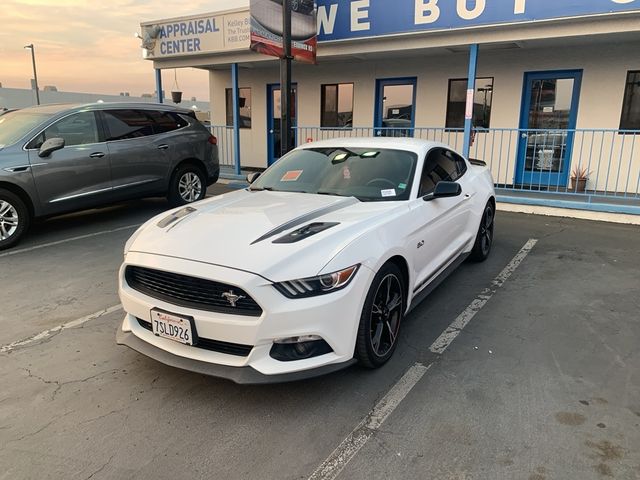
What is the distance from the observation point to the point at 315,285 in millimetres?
2818

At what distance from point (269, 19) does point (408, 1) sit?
2647 millimetres

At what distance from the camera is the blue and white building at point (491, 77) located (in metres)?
8.41

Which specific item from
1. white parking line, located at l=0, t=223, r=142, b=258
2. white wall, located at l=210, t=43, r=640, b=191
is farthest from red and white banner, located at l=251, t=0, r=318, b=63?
white parking line, located at l=0, t=223, r=142, b=258

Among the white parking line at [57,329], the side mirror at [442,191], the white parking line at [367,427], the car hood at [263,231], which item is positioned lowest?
the white parking line at [57,329]

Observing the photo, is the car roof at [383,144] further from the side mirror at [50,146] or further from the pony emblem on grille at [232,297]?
the side mirror at [50,146]

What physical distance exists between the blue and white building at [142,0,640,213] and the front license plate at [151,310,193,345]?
7.63m

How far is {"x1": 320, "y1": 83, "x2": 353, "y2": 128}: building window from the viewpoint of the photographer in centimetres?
1263

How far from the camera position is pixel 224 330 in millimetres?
2766

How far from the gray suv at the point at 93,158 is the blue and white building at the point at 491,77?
144 inches

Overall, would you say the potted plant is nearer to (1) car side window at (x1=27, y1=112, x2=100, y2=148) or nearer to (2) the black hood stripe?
(2) the black hood stripe

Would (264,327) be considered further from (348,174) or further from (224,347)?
(348,174)

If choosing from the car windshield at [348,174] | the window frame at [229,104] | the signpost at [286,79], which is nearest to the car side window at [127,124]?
the signpost at [286,79]

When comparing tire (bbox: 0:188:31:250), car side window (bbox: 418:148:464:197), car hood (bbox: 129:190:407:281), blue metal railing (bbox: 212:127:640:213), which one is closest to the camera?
car hood (bbox: 129:190:407:281)

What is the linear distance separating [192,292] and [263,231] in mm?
605
